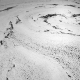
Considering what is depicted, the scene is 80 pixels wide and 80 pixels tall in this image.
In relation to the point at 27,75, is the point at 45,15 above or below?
above

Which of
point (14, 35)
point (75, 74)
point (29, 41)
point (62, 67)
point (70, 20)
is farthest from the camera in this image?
point (70, 20)

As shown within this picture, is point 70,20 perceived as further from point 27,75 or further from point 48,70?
point 27,75

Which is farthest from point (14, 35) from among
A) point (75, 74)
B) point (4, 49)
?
point (75, 74)

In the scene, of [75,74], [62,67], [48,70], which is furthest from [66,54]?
[48,70]

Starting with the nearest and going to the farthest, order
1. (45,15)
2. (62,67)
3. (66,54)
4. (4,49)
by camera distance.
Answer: (62,67)
(66,54)
(4,49)
(45,15)

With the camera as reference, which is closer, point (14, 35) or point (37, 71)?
point (37, 71)

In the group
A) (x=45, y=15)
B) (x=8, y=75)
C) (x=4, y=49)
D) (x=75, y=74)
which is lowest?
(x=75, y=74)

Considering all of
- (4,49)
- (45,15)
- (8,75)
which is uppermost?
(45,15)

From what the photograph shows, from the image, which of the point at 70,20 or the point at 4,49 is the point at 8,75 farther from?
the point at 70,20

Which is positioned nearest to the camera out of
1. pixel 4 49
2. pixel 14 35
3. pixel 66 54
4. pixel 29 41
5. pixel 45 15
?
pixel 66 54
